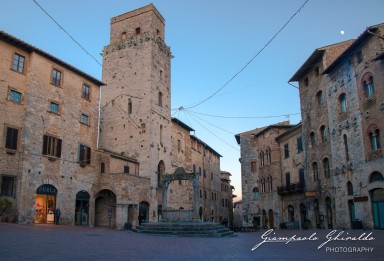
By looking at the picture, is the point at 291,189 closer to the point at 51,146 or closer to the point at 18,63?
the point at 51,146

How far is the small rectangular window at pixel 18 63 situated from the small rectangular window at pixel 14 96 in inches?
68.5

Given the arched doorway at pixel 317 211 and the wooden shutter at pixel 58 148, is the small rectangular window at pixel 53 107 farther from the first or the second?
the arched doorway at pixel 317 211

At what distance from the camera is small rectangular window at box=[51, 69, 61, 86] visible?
92.7ft

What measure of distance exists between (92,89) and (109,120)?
20.3 ft

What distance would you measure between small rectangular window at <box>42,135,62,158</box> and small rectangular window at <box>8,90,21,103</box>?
3396mm

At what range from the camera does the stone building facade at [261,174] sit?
39219 mm

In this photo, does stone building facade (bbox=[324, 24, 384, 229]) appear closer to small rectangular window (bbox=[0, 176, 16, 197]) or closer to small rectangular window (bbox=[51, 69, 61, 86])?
small rectangular window (bbox=[51, 69, 61, 86])

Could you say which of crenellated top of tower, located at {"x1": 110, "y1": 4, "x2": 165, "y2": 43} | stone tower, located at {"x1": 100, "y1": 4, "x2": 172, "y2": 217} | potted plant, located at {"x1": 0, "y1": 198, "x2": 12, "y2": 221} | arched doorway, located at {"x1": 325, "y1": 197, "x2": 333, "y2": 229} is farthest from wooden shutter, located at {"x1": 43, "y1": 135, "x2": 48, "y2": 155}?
arched doorway, located at {"x1": 325, "y1": 197, "x2": 333, "y2": 229}

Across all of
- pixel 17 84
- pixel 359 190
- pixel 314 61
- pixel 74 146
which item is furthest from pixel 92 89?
pixel 359 190

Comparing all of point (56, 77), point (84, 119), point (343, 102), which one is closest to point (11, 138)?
point (56, 77)

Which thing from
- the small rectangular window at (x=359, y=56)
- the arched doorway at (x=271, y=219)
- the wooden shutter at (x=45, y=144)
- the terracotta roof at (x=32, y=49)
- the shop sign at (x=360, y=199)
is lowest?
the arched doorway at (x=271, y=219)

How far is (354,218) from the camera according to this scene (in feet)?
81.6

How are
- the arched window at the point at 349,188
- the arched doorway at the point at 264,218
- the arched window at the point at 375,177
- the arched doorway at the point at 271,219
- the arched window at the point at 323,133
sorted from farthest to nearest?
the arched doorway at the point at 264,218, the arched doorway at the point at 271,219, the arched window at the point at 323,133, the arched window at the point at 349,188, the arched window at the point at 375,177

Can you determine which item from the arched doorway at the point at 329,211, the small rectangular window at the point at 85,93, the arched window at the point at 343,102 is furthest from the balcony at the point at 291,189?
the small rectangular window at the point at 85,93
